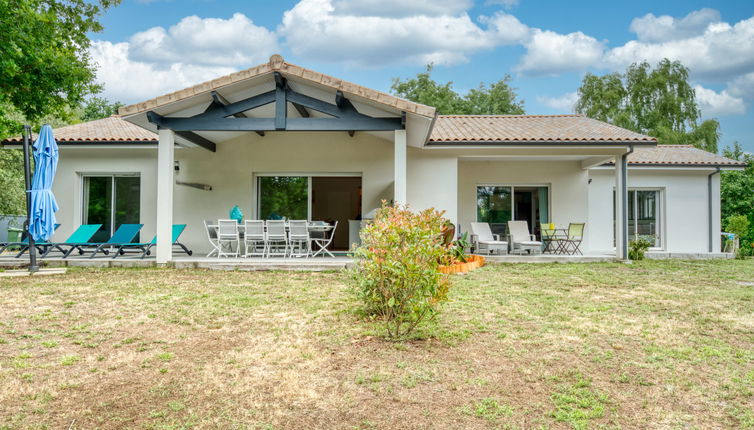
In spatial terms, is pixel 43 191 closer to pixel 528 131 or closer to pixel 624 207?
pixel 528 131

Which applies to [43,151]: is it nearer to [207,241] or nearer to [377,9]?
[207,241]

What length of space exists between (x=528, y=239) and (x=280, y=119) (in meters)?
7.30

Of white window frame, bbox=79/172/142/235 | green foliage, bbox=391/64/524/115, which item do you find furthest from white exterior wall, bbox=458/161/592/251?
green foliage, bbox=391/64/524/115

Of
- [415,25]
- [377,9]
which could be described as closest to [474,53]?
[415,25]

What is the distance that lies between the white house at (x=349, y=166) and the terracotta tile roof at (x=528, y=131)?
47 mm

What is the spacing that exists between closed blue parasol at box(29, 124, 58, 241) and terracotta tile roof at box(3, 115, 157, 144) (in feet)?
9.76

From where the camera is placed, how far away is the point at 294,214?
12.4 metres

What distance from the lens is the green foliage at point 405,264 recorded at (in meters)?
4.16

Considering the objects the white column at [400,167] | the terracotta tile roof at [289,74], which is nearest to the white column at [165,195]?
the terracotta tile roof at [289,74]

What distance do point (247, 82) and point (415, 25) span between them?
28.7m

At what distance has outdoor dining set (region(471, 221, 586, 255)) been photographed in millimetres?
12140

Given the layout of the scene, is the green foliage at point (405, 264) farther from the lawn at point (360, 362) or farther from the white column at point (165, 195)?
the white column at point (165, 195)

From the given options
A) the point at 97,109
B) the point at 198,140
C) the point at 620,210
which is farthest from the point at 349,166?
the point at 97,109

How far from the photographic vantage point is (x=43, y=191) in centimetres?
821
